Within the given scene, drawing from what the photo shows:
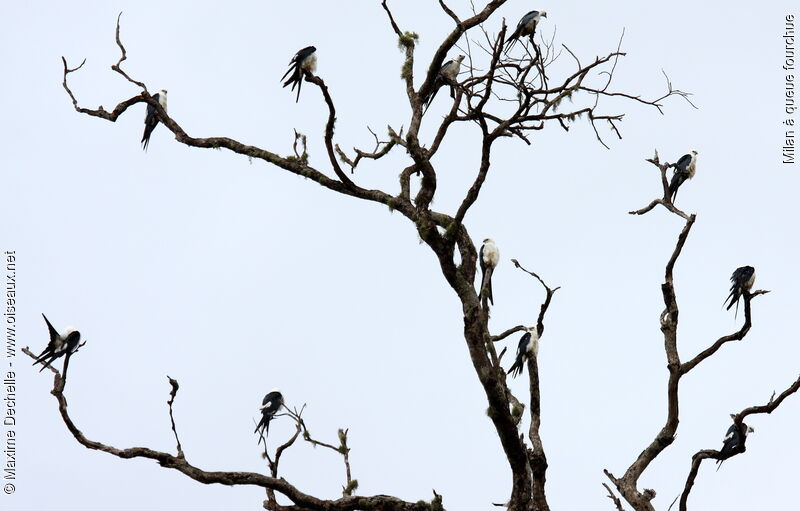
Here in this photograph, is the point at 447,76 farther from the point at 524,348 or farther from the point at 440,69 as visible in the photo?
the point at 524,348

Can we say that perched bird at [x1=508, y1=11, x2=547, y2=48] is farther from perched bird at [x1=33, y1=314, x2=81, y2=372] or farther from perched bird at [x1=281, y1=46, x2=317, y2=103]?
perched bird at [x1=33, y1=314, x2=81, y2=372]

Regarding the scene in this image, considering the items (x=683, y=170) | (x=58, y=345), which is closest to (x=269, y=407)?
(x=58, y=345)

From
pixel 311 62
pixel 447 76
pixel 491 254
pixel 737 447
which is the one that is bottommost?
pixel 737 447

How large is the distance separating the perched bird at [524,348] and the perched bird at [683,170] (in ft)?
10.7

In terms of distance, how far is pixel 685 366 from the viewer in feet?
26.3

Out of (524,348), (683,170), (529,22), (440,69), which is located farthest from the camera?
(683,170)

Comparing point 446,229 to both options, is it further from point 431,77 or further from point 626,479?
point 626,479

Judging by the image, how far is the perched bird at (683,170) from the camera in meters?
11.7

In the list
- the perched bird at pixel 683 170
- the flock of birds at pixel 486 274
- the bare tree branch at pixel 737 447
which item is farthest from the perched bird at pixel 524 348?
the perched bird at pixel 683 170

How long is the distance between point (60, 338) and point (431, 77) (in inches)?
166

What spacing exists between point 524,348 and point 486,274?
0.96 meters

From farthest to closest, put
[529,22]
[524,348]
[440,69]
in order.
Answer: [529,22]
[524,348]
[440,69]

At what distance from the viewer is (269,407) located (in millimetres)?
10812

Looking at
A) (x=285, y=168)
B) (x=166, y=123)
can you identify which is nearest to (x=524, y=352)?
(x=285, y=168)
